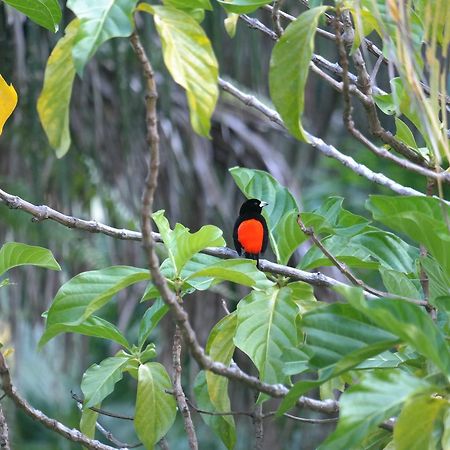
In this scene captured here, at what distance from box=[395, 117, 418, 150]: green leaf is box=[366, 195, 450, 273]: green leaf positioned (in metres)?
0.45

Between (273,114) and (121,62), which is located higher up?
(273,114)

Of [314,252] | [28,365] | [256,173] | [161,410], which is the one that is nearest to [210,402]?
[161,410]

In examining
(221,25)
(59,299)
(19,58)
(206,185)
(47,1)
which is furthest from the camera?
(206,185)

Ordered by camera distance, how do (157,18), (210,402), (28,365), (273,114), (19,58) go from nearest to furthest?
(157,18)
(210,402)
(273,114)
(19,58)
(28,365)

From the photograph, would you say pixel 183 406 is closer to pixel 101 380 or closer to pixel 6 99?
pixel 101 380

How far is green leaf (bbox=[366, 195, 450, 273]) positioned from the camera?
1.50m

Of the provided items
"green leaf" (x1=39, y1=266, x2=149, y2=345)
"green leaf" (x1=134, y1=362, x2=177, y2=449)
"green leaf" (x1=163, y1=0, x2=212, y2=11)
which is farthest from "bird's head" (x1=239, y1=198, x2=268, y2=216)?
"green leaf" (x1=163, y1=0, x2=212, y2=11)

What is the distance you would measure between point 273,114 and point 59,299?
2.38 feet

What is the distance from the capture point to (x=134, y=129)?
458 cm

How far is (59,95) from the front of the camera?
1.38 m

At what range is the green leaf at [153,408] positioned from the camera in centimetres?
183

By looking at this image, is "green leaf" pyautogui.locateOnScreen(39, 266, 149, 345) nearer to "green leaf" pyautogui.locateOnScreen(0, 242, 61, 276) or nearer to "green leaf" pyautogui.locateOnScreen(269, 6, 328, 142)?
"green leaf" pyautogui.locateOnScreen(0, 242, 61, 276)

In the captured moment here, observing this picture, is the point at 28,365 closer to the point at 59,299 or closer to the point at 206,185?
the point at 206,185

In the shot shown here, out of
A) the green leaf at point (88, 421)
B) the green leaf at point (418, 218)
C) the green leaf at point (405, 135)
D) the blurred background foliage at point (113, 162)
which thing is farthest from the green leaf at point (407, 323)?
the blurred background foliage at point (113, 162)
